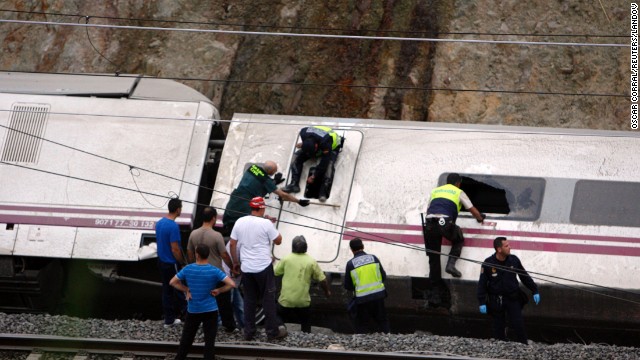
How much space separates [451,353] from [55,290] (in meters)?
6.01

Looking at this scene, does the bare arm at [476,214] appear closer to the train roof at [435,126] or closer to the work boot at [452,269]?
the work boot at [452,269]

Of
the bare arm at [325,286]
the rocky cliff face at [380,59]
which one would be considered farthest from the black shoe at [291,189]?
the rocky cliff face at [380,59]

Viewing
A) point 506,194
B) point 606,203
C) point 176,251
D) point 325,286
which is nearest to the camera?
point 176,251

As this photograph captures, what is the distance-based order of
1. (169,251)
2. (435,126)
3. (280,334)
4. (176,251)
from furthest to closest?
(435,126), (169,251), (176,251), (280,334)

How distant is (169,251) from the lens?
1240 centimetres

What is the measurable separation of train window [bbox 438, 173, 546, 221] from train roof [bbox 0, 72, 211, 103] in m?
4.32

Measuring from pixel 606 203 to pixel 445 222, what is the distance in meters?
2.27

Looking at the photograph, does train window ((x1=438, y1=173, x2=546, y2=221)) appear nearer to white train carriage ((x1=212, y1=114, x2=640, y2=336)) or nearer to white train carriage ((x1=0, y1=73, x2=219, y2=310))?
white train carriage ((x1=212, y1=114, x2=640, y2=336))

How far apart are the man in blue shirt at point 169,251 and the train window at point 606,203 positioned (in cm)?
529

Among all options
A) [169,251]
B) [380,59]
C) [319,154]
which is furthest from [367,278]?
[380,59]

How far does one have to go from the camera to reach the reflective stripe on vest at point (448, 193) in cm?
1320

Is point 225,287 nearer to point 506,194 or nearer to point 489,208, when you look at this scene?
point 489,208

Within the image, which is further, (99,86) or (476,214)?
(99,86)

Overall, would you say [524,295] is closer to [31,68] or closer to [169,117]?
[169,117]
